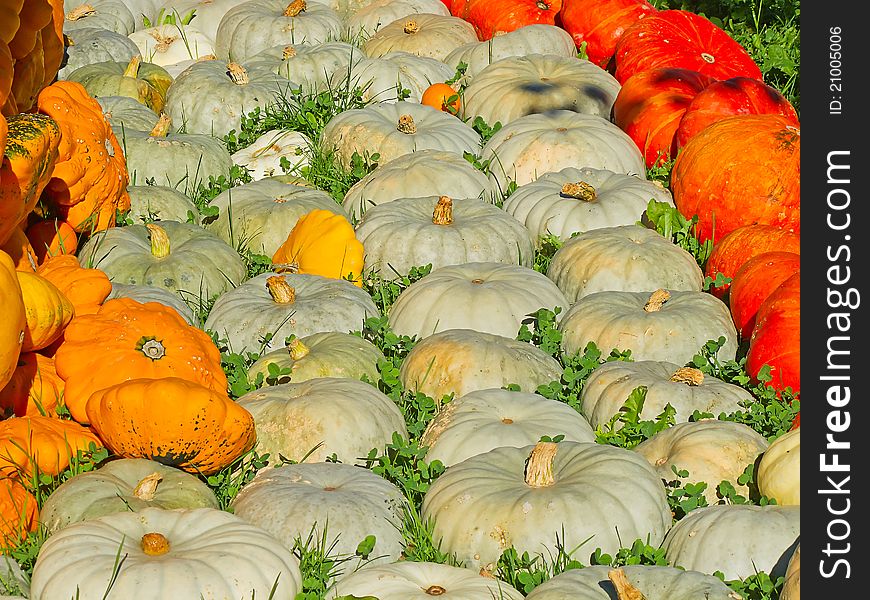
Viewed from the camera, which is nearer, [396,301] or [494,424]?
[494,424]

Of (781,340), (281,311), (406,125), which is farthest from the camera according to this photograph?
(406,125)

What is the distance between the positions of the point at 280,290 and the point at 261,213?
1064 mm

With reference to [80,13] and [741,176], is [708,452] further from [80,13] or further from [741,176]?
[80,13]

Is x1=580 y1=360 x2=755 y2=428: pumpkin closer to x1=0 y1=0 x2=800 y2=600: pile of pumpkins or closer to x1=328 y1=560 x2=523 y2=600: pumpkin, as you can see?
x1=0 y1=0 x2=800 y2=600: pile of pumpkins

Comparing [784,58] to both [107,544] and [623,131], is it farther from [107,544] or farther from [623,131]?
[107,544]

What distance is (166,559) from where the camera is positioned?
12.7ft

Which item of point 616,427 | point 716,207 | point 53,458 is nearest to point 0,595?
point 53,458

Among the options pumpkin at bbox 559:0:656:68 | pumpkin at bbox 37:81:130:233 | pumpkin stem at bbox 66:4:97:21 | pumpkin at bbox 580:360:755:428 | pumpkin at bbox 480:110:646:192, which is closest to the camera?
pumpkin at bbox 580:360:755:428

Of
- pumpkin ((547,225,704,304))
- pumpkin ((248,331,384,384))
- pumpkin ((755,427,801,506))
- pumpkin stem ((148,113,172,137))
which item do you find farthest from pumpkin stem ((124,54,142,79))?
pumpkin ((755,427,801,506))

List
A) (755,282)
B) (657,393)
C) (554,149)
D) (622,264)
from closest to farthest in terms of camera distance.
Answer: (657,393) → (755,282) → (622,264) → (554,149)

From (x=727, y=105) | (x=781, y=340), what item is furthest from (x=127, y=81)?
(x=781, y=340)

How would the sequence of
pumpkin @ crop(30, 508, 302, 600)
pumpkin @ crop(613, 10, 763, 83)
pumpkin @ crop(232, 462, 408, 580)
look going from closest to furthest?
1. pumpkin @ crop(30, 508, 302, 600)
2. pumpkin @ crop(232, 462, 408, 580)
3. pumpkin @ crop(613, 10, 763, 83)

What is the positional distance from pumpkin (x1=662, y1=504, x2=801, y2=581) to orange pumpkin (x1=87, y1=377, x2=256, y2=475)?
178 centimetres

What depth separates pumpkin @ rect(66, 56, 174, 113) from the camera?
8094 millimetres
